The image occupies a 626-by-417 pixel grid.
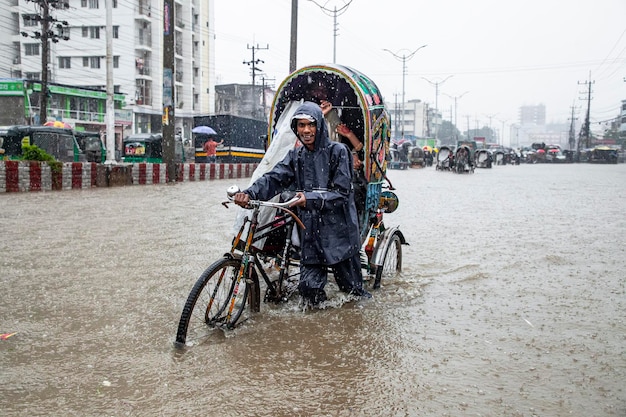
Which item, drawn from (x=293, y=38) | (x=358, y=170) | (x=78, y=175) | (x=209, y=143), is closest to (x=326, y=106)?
(x=358, y=170)

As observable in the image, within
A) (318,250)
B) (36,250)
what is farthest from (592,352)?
(36,250)

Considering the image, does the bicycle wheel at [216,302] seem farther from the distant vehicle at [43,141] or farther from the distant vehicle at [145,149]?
the distant vehicle at [145,149]

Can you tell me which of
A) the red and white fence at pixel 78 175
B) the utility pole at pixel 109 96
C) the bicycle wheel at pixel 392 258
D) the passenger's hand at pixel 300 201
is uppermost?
the utility pole at pixel 109 96

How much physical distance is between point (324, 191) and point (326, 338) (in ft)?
3.46

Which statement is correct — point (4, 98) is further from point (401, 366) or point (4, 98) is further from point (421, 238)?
point (401, 366)

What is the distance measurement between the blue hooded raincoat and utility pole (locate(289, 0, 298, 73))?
696 inches

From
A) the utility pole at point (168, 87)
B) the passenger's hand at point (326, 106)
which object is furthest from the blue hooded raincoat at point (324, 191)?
the utility pole at point (168, 87)

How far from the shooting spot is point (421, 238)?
8453 mm

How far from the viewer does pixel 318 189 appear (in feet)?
14.0

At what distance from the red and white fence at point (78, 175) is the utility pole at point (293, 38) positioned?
5267mm

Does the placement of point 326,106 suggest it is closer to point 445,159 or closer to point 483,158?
point 445,159

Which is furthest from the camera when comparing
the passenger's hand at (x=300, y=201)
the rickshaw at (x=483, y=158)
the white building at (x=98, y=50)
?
the white building at (x=98, y=50)

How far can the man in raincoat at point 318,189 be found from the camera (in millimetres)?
4238

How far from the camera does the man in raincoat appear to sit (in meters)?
4.24
